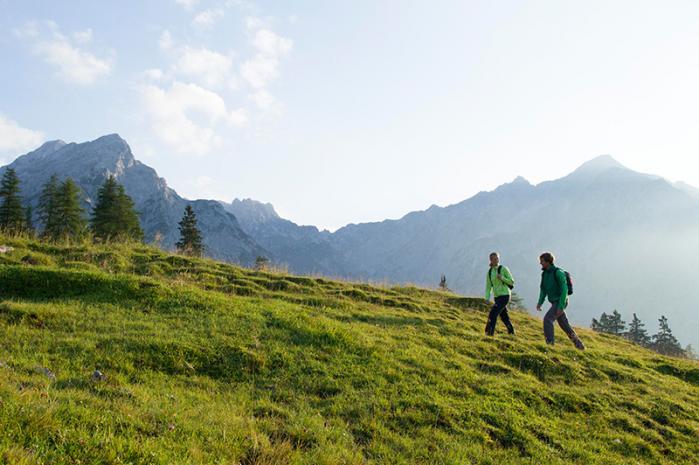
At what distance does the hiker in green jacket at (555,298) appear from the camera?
1501 cm

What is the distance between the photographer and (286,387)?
8.73 m

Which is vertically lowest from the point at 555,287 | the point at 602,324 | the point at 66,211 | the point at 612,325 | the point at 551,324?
the point at 602,324

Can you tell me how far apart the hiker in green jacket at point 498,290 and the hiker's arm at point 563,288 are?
1.69m

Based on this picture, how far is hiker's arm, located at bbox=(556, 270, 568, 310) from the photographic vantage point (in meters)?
14.9

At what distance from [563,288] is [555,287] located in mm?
318

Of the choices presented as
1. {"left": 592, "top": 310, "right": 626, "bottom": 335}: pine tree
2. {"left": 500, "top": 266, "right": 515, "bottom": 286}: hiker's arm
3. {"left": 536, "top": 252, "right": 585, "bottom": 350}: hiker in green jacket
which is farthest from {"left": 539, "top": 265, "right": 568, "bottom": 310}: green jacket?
{"left": 592, "top": 310, "right": 626, "bottom": 335}: pine tree

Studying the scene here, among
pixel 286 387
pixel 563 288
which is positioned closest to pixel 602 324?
pixel 563 288

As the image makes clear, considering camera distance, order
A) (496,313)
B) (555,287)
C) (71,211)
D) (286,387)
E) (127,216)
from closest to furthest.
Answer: (286,387)
(555,287)
(496,313)
(71,211)
(127,216)

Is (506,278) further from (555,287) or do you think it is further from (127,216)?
(127,216)

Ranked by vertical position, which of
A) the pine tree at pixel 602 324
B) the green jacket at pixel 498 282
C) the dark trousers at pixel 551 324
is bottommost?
the pine tree at pixel 602 324

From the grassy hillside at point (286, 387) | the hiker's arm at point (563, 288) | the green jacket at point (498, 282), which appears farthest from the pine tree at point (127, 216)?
the hiker's arm at point (563, 288)

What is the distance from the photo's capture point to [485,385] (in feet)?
33.6

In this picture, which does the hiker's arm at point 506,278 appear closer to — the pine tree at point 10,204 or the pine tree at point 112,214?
the pine tree at point 112,214

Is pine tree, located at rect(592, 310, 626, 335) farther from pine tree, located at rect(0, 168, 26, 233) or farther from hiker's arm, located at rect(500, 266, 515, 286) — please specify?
pine tree, located at rect(0, 168, 26, 233)
